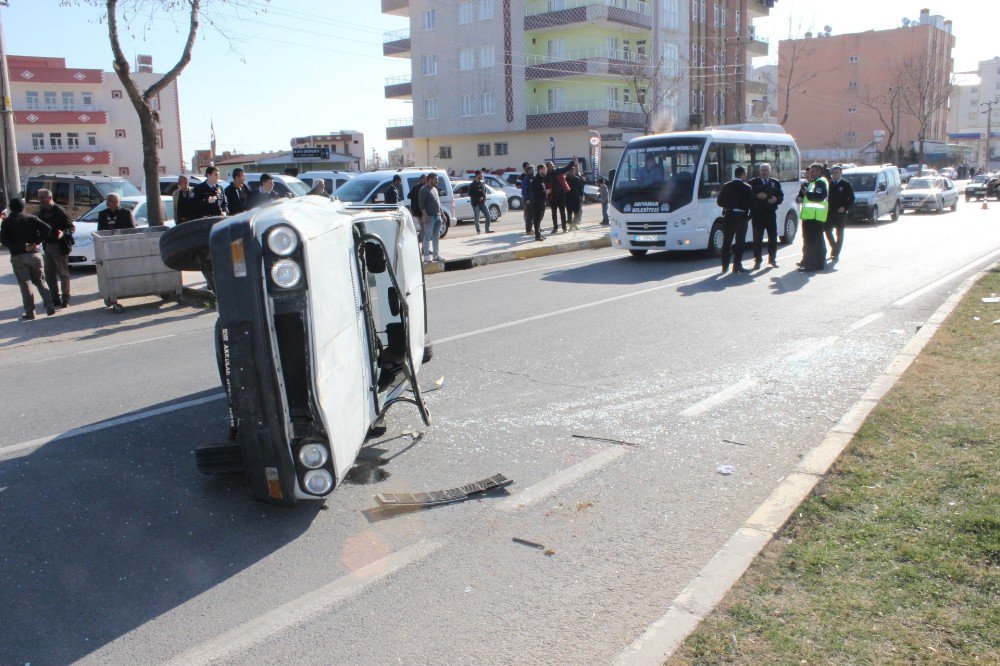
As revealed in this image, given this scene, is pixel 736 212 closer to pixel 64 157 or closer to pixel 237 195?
pixel 237 195

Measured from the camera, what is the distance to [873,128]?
93.1 m

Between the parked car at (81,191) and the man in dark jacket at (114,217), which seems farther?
the parked car at (81,191)

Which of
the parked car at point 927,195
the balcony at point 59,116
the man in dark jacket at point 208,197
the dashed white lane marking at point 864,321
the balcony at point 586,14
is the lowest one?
the dashed white lane marking at point 864,321

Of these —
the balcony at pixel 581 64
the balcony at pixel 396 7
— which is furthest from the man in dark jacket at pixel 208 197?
the balcony at pixel 396 7

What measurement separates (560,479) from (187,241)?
3.24 metres

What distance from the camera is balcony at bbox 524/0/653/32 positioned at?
56188mm

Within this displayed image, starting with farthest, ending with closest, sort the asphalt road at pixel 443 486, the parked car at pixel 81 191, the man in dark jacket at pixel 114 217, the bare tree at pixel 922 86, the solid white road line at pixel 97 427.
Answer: the bare tree at pixel 922 86 → the parked car at pixel 81 191 → the man in dark jacket at pixel 114 217 → the solid white road line at pixel 97 427 → the asphalt road at pixel 443 486

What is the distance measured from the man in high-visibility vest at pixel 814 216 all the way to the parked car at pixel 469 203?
1575 centimetres

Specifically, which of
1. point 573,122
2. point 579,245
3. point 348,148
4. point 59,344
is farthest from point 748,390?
point 348,148

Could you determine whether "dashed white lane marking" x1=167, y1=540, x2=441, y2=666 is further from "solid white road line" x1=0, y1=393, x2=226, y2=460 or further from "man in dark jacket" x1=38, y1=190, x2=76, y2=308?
"man in dark jacket" x1=38, y1=190, x2=76, y2=308

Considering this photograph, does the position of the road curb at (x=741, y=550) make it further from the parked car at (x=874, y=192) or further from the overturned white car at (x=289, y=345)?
the parked car at (x=874, y=192)

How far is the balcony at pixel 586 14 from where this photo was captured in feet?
184

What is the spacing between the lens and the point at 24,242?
11.9 m

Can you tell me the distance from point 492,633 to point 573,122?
5626 centimetres
